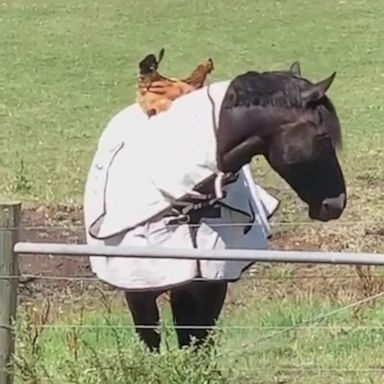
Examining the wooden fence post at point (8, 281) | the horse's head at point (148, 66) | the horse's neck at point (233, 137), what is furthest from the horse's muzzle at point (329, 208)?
the wooden fence post at point (8, 281)

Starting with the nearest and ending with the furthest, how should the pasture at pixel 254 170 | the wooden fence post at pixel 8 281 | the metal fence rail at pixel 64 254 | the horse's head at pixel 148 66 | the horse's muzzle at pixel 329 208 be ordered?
the metal fence rail at pixel 64 254, the wooden fence post at pixel 8 281, the pasture at pixel 254 170, the horse's muzzle at pixel 329 208, the horse's head at pixel 148 66

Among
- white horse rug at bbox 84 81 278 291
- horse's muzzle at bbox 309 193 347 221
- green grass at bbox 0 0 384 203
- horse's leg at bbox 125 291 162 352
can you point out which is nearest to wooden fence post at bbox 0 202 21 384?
white horse rug at bbox 84 81 278 291

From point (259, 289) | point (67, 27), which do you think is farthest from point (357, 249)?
point (67, 27)

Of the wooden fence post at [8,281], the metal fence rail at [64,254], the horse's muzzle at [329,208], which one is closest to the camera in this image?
the metal fence rail at [64,254]

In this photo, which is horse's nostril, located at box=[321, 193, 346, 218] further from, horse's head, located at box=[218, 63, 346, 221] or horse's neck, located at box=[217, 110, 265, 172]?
horse's neck, located at box=[217, 110, 265, 172]

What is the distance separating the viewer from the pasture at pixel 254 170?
4.79 m

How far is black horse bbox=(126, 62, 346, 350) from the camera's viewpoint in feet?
16.0

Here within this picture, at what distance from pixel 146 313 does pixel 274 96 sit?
0.97 meters

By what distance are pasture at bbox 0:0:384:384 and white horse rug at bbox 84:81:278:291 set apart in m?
0.26

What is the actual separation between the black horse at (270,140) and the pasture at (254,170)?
5.7 inches

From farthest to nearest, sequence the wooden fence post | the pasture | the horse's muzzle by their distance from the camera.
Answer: the horse's muzzle
the pasture
the wooden fence post

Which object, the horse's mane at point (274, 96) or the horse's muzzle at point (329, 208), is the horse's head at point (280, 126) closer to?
the horse's mane at point (274, 96)

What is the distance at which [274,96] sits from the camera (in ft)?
16.2

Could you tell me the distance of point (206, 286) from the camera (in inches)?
194
